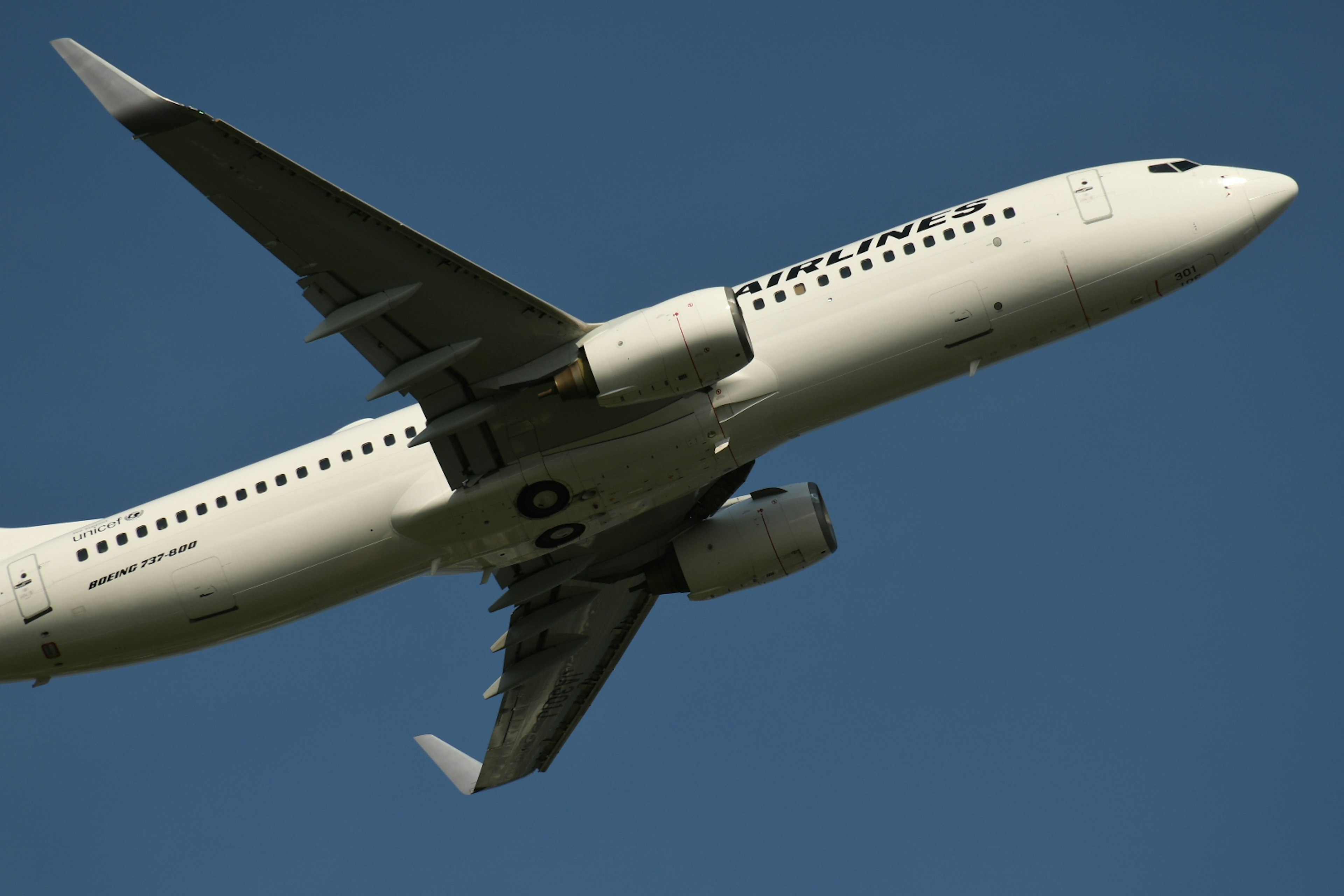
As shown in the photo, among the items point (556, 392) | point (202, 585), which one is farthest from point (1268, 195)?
point (202, 585)

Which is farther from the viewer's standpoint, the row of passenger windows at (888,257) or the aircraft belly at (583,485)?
the row of passenger windows at (888,257)

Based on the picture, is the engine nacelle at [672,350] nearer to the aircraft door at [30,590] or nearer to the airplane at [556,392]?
the airplane at [556,392]

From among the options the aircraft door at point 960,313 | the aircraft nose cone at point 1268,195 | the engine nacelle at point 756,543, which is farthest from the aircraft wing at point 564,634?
the aircraft nose cone at point 1268,195

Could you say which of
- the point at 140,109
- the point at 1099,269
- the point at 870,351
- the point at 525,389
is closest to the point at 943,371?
the point at 870,351

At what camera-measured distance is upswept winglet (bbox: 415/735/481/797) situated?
37.7 m

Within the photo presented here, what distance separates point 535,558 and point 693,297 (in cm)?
1009

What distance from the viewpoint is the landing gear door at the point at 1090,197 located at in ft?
93.3

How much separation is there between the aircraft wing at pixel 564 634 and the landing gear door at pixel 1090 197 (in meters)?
9.80

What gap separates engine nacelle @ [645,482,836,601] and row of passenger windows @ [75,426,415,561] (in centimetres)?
829

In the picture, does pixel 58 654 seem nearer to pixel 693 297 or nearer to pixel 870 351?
pixel 693 297

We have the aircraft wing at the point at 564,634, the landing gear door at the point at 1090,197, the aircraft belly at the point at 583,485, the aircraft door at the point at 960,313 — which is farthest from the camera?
the aircraft wing at the point at 564,634

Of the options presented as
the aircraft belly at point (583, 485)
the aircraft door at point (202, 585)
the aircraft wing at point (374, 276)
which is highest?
the aircraft wing at point (374, 276)

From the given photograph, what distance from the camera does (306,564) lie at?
91.6ft

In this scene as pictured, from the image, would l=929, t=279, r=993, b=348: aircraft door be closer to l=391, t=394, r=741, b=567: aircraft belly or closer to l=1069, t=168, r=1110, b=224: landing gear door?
l=1069, t=168, r=1110, b=224: landing gear door
